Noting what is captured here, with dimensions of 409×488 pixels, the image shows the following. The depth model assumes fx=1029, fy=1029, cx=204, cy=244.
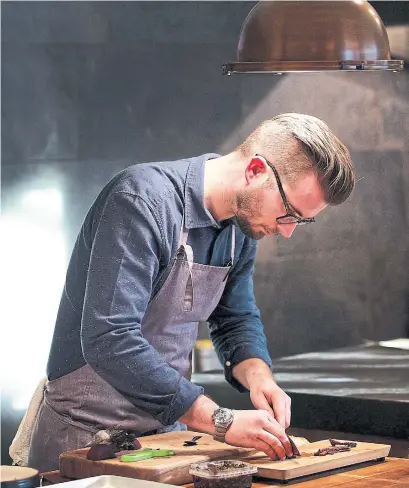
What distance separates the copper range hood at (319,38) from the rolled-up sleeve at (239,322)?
657 millimetres

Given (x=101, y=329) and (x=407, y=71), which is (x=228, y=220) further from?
(x=407, y=71)

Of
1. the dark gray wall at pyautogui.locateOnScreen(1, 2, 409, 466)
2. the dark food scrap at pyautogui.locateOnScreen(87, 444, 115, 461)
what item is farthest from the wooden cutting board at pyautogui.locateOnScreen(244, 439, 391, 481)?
the dark gray wall at pyautogui.locateOnScreen(1, 2, 409, 466)

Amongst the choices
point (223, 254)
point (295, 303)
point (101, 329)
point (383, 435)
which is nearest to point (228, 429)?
point (101, 329)

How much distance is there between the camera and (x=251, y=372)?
2.73 m

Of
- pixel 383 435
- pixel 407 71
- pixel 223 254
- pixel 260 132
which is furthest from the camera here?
pixel 407 71

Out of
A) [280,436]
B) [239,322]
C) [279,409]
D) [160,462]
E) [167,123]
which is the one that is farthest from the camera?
[167,123]

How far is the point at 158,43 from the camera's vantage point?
4.11m

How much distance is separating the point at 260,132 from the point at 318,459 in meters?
0.79

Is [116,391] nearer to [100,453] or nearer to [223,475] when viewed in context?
[100,453]

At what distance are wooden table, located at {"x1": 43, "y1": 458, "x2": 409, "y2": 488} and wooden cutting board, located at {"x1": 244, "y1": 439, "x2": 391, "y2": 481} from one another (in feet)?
0.06

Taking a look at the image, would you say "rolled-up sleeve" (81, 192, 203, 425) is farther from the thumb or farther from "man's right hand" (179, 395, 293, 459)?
the thumb

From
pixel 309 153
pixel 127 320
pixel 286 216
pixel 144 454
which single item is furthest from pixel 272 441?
pixel 309 153

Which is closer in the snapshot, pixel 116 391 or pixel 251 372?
pixel 116 391

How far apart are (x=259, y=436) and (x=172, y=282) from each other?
18.4 inches
